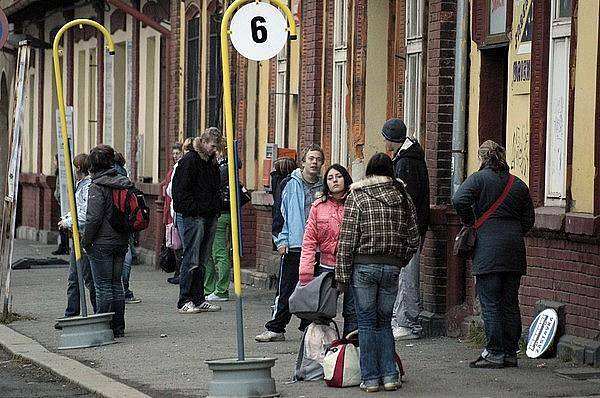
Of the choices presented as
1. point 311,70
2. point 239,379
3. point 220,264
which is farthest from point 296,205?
point 311,70

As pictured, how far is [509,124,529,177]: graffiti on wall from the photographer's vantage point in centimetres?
1440

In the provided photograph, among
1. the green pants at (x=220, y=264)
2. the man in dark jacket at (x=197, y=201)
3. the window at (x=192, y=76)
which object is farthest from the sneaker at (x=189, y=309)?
the window at (x=192, y=76)

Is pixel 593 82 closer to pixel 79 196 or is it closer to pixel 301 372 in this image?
pixel 301 372

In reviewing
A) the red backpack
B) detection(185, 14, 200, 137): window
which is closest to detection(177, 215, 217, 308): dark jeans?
the red backpack

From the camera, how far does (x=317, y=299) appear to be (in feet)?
39.9

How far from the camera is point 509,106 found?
14758 mm

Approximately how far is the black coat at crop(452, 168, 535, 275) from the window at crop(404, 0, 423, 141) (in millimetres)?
3830

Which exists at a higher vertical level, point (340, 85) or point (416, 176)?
point (340, 85)

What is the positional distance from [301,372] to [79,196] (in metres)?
4.41

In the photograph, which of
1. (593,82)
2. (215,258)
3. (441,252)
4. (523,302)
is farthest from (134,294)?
(593,82)

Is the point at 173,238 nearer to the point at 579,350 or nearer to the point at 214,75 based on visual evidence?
the point at 214,75

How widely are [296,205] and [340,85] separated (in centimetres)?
528

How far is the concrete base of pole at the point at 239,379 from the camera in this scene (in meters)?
11.4

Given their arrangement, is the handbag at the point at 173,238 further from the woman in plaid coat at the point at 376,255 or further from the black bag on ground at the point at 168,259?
the woman in plaid coat at the point at 376,255
